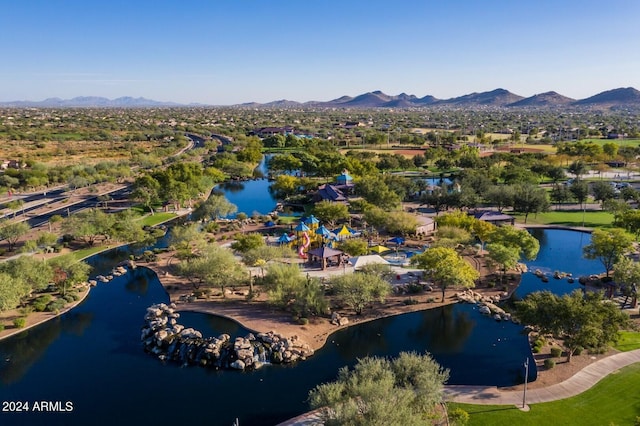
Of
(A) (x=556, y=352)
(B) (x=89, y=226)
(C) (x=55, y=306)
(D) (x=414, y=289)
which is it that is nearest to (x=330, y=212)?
(D) (x=414, y=289)

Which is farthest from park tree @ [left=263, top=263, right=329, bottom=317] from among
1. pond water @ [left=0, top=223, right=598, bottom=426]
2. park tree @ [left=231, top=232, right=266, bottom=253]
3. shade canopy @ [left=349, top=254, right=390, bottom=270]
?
park tree @ [left=231, top=232, right=266, bottom=253]

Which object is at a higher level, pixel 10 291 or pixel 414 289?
pixel 10 291

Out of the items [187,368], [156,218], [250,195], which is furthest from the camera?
[250,195]

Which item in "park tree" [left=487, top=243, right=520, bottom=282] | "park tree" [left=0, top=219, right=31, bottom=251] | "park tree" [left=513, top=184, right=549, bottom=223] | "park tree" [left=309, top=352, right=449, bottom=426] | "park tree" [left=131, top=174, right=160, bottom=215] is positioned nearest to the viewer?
"park tree" [left=309, top=352, right=449, bottom=426]

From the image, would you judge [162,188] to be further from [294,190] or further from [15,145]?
[15,145]

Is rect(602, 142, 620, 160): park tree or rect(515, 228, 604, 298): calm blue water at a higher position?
rect(602, 142, 620, 160): park tree

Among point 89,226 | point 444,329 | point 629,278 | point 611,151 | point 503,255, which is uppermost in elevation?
point 611,151

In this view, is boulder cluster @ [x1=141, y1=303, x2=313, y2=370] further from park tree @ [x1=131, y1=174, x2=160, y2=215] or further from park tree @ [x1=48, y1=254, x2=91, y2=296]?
park tree @ [x1=131, y1=174, x2=160, y2=215]

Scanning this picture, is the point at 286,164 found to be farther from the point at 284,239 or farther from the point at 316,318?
the point at 316,318
